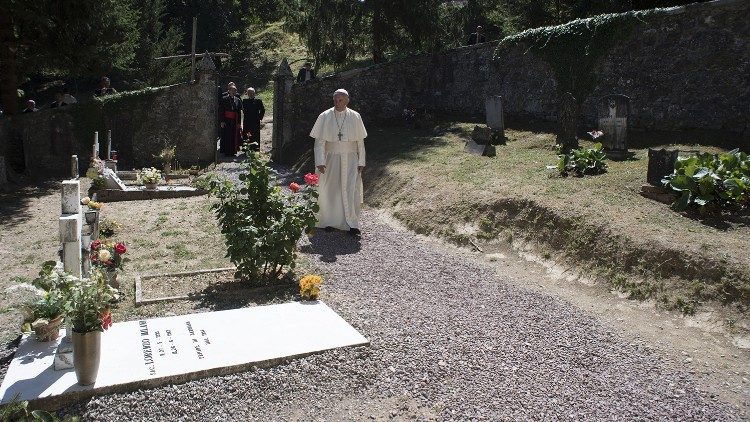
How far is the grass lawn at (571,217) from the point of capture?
6344 millimetres

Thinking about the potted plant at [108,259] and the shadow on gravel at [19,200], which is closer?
the potted plant at [108,259]

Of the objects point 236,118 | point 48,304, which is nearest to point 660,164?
point 48,304

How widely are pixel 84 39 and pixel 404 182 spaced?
8976 millimetres

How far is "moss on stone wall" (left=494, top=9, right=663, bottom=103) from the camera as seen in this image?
1348 centimetres

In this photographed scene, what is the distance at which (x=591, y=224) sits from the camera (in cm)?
776

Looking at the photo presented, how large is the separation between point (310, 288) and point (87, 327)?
2.45 metres

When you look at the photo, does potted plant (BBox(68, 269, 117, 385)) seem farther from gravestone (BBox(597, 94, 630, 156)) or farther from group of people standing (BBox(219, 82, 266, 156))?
group of people standing (BBox(219, 82, 266, 156))

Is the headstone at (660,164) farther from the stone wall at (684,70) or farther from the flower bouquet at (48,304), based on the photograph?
the flower bouquet at (48,304)

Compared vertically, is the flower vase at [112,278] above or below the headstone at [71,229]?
below

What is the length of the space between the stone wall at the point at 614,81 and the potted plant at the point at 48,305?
36.4 feet

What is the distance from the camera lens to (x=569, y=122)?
12.2 meters

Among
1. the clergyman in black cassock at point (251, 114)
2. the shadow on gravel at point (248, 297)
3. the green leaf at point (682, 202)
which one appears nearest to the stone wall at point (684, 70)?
the green leaf at point (682, 202)

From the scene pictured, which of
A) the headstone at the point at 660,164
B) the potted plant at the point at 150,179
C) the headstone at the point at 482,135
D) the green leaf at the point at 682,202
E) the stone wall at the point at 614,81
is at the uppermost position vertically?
the stone wall at the point at 614,81

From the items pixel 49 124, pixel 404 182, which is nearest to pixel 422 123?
pixel 404 182
